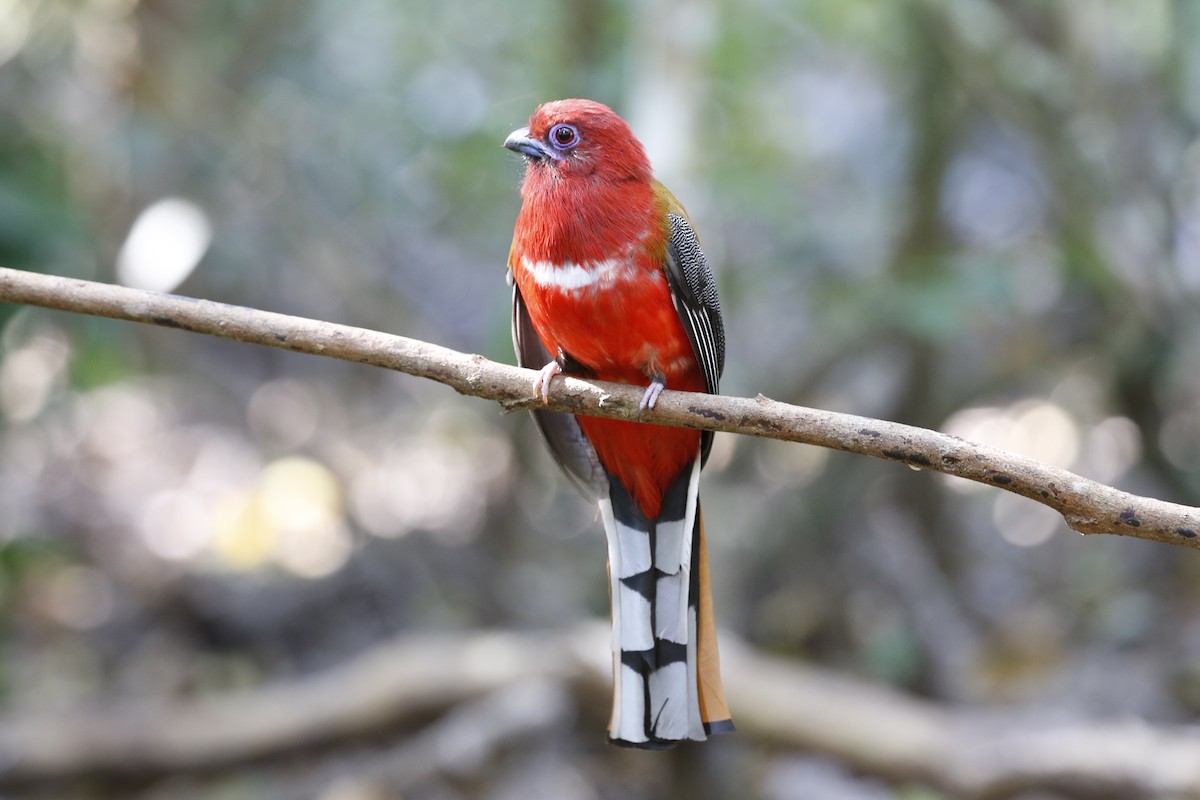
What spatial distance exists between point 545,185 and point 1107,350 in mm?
4260

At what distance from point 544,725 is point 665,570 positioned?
212 centimetres

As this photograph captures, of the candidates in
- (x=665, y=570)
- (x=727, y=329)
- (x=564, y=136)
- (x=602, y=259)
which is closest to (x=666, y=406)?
(x=602, y=259)

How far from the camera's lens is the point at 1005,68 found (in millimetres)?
4867

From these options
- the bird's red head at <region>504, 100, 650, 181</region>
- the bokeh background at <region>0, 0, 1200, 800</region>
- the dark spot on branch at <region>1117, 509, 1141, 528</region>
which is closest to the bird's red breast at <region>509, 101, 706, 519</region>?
the bird's red head at <region>504, 100, 650, 181</region>

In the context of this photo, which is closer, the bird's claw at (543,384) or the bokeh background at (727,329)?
the bird's claw at (543,384)

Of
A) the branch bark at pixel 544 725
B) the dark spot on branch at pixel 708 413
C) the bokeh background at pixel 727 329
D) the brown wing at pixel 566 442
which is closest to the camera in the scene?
the dark spot on branch at pixel 708 413

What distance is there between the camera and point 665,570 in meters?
2.54

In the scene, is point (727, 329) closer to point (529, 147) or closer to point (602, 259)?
point (529, 147)

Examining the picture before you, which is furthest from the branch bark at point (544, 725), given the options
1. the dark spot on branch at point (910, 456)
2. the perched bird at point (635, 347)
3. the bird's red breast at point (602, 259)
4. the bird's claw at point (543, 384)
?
the dark spot on branch at point (910, 456)

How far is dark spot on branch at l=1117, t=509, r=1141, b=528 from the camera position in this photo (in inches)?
75.5

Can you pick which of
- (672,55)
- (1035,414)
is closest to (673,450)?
(672,55)

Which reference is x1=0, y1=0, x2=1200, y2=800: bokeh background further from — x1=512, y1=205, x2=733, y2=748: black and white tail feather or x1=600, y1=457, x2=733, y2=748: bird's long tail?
x1=600, y1=457, x2=733, y2=748: bird's long tail

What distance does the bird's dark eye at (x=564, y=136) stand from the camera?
2561 millimetres

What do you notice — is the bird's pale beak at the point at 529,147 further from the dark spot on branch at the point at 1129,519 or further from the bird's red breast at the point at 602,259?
the dark spot on branch at the point at 1129,519
